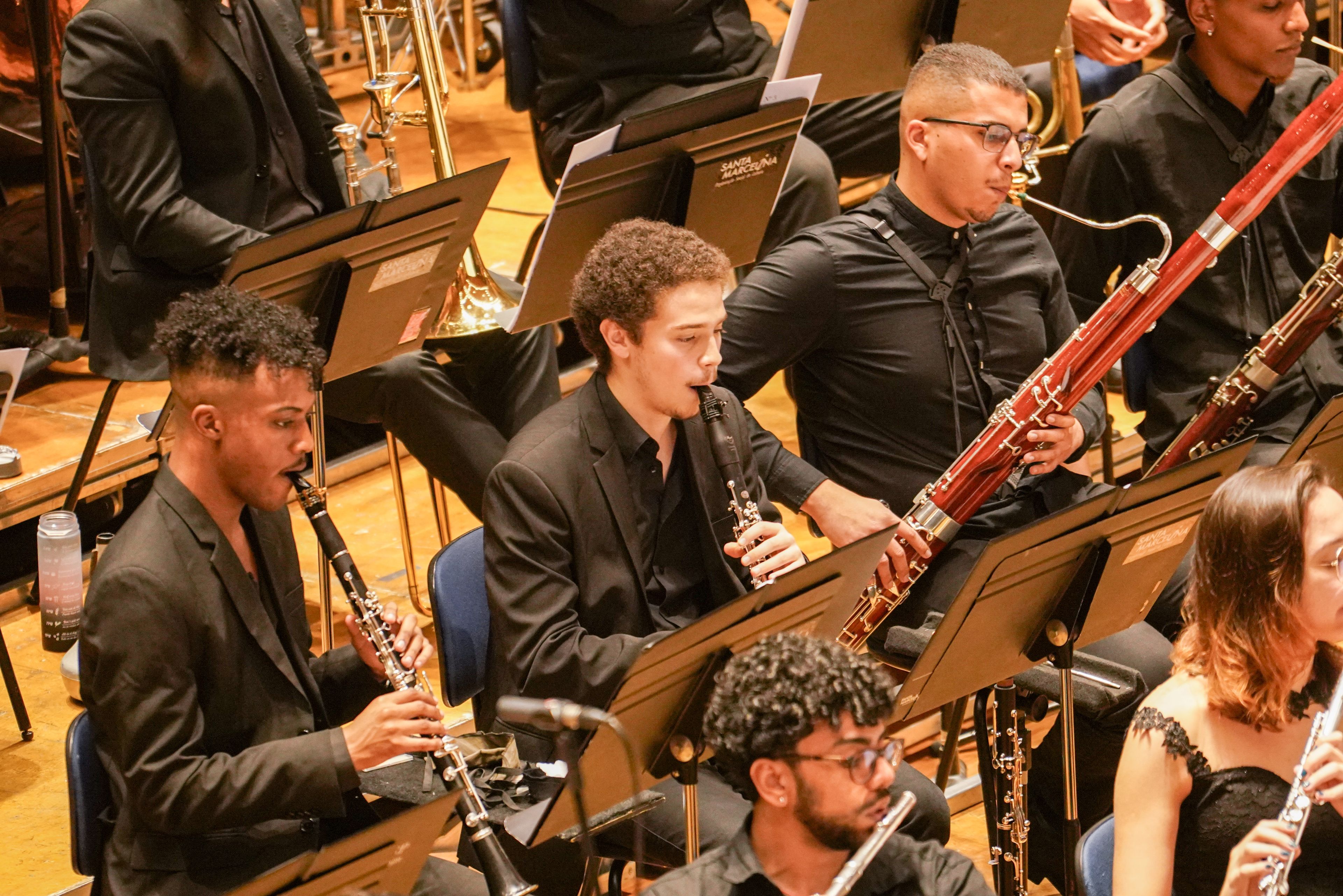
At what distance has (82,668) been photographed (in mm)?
2502

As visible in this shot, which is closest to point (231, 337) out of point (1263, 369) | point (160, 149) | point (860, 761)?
point (860, 761)

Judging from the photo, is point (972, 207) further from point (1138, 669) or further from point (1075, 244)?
point (1138, 669)

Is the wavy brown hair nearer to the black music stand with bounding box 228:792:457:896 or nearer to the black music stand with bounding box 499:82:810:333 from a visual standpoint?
the black music stand with bounding box 228:792:457:896

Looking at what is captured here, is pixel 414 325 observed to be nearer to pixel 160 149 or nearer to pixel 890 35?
pixel 160 149

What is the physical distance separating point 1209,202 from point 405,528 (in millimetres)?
2238

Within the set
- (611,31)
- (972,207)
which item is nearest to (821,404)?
(972,207)

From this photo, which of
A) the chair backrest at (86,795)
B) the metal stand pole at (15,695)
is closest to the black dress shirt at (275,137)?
the metal stand pole at (15,695)

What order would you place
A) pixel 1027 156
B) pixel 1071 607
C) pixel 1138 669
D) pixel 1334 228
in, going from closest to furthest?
pixel 1071 607, pixel 1138 669, pixel 1027 156, pixel 1334 228

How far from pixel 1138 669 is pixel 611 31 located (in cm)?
241

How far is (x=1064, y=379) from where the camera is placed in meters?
3.37

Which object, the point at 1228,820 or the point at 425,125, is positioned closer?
the point at 1228,820

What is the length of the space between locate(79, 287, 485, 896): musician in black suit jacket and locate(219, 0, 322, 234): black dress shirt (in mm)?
1436

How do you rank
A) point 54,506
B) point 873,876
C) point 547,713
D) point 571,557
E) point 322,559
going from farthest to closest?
point 54,506, point 322,559, point 571,557, point 873,876, point 547,713

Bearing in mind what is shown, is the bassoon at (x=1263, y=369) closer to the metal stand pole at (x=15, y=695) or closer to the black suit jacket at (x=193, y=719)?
the black suit jacket at (x=193, y=719)
